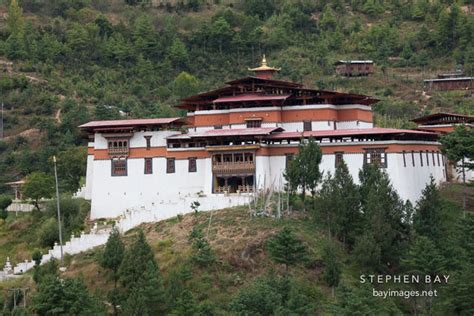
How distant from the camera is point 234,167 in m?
61.7

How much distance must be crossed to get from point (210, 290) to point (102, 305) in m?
5.80

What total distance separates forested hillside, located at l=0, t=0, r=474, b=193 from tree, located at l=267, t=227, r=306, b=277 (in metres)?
39.0

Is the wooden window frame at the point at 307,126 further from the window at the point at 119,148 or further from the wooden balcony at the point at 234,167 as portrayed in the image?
the window at the point at 119,148

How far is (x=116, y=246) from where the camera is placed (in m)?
54.3

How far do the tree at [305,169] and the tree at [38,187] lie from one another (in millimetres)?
19685

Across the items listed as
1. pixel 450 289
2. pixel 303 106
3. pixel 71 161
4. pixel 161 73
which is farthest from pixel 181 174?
pixel 161 73

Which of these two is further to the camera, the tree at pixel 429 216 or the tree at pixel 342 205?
the tree at pixel 342 205

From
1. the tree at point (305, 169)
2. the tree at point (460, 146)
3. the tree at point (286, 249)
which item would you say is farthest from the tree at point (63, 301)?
the tree at point (460, 146)

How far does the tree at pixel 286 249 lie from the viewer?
51.4m

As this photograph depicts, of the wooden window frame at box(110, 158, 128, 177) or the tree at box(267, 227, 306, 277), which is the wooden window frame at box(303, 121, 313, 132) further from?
the tree at box(267, 227, 306, 277)

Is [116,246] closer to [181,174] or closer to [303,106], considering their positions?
[181,174]

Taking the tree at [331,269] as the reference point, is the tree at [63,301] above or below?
below

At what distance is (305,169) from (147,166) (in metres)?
11.9

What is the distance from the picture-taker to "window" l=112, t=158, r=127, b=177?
64.4 m
